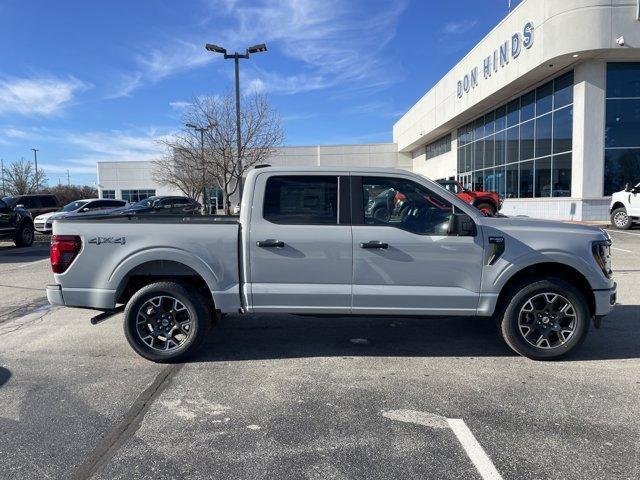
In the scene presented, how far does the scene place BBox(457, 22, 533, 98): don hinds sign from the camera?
2133cm

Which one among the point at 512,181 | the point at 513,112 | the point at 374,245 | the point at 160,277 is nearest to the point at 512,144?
the point at 513,112

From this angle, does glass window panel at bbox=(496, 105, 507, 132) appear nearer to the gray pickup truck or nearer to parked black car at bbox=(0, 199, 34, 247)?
parked black car at bbox=(0, 199, 34, 247)

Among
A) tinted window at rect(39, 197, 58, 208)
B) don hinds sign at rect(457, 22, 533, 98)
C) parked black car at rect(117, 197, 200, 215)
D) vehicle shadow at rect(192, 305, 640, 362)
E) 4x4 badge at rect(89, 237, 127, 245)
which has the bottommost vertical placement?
vehicle shadow at rect(192, 305, 640, 362)

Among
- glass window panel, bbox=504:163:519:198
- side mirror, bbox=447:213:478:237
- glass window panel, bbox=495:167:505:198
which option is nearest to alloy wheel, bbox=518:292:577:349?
side mirror, bbox=447:213:478:237

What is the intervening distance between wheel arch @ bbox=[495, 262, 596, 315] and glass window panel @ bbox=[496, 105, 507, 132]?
24223mm

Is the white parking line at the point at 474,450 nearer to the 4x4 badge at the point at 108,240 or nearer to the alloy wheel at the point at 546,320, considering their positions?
the alloy wheel at the point at 546,320

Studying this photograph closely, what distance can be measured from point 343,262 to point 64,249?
270cm

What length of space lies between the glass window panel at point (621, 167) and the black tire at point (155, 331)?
20.6 metres

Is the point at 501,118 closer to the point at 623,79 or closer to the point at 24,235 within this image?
the point at 623,79

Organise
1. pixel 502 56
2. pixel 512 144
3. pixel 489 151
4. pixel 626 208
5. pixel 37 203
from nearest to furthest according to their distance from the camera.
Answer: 1. pixel 626 208
2. pixel 37 203
3. pixel 502 56
4. pixel 512 144
5. pixel 489 151

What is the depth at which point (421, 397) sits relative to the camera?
395 centimetres

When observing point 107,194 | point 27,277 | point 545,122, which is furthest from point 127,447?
point 107,194

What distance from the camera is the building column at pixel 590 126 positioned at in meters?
19.9

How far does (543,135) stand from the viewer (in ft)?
74.8
